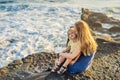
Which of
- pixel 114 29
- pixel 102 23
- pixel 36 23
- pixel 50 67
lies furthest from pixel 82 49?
pixel 102 23

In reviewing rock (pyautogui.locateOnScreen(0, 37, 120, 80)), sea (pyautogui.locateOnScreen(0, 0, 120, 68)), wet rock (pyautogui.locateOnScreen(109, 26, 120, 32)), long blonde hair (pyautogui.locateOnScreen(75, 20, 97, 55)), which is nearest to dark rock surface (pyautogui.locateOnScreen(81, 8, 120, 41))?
wet rock (pyautogui.locateOnScreen(109, 26, 120, 32))

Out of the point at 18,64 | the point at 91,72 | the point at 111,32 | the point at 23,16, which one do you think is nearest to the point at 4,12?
the point at 23,16

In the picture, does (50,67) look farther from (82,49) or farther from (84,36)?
(84,36)

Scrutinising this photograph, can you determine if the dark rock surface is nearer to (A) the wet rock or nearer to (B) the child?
(A) the wet rock

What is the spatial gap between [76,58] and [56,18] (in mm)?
6405

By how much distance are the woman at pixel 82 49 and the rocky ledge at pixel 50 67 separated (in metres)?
0.17

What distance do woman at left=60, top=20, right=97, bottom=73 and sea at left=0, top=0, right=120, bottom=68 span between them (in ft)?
6.76

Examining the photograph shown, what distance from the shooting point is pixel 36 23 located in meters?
11.2

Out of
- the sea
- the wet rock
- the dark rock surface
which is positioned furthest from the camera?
the wet rock

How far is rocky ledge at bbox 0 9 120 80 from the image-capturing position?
574cm

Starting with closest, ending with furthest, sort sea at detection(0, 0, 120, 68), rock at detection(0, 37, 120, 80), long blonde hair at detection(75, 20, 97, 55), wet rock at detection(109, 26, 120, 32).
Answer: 1. long blonde hair at detection(75, 20, 97, 55)
2. rock at detection(0, 37, 120, 80)
3. sea at detection(0, 0, 120, 68)
4. wet rock at detection(109, 26, 120, 32)

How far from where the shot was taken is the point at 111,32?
10.3 m

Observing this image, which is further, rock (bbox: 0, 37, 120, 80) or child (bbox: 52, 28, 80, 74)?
rock (bbox: 0, 37, 120, 80)

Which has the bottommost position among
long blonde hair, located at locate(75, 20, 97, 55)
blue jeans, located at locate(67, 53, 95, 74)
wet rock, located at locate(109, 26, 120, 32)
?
wet rock, located at locate(109, 26, 120, 32)
